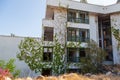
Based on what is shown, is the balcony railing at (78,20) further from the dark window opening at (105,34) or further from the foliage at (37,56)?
the foliage at (37,56)

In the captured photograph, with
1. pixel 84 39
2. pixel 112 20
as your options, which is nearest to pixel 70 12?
pixel 84 39

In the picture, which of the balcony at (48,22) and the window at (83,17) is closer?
the balcony at (48,22)

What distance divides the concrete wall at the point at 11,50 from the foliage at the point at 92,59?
20.0 feet

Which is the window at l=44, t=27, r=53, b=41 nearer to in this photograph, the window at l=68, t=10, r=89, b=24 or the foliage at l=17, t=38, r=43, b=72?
the window at l=68, t=10, r=89, b=24

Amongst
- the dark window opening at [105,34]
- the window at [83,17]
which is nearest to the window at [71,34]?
the window at [83,17]

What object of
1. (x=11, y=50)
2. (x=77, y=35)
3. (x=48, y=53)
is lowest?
(x=48, y=53)

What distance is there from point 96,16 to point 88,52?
7789 mm

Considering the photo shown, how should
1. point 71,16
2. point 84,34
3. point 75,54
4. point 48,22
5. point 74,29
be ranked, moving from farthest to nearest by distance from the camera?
point 84,34 → point 71,16 → point 74,29 → point 75,54 → point 48,22

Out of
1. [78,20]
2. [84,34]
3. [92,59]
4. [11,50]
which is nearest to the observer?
[11,50]

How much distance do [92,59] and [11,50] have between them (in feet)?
31.3

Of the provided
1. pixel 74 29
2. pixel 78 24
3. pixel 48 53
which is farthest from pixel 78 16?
pixel 48 53

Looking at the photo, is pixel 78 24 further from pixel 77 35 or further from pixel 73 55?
pixel 73 55

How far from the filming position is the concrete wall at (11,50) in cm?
2203

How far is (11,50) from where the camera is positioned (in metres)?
22.5
